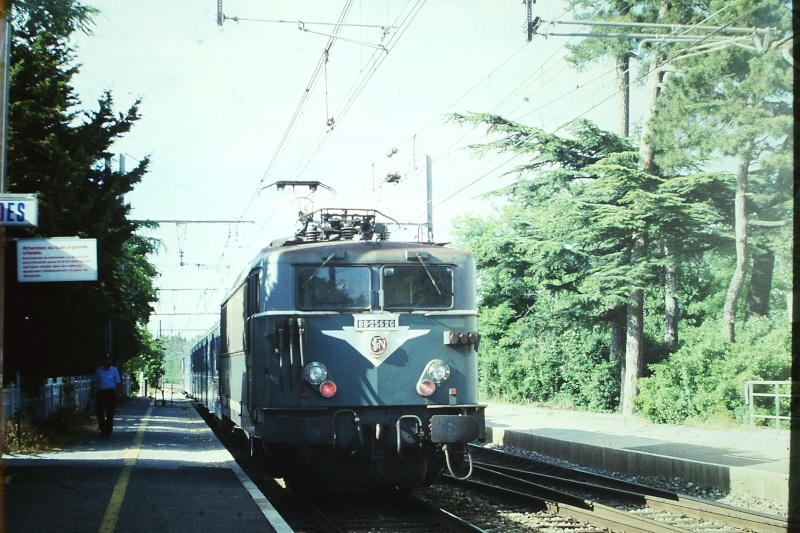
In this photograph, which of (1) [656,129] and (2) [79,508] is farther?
(1) [656,129]

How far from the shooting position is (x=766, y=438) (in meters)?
17.8

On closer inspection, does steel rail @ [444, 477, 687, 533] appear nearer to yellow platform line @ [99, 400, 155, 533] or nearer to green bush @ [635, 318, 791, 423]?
yellow platform line @ [99, 400, 155, 533]

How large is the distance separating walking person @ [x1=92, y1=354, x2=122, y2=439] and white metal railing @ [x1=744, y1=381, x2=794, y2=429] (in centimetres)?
1252

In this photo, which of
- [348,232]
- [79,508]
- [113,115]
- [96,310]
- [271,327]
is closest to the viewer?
[79,508]

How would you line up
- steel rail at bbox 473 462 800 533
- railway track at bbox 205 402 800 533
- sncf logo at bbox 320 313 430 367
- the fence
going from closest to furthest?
steel rail at bbox 473 462 800 533 → railway track at bbox 205 402 800 533 → sncf logo at bbox 320 313 430 367 → the fence

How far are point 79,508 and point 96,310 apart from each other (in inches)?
288

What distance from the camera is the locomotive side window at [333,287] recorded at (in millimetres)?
10898

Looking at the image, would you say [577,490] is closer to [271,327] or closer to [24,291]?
[271,327]

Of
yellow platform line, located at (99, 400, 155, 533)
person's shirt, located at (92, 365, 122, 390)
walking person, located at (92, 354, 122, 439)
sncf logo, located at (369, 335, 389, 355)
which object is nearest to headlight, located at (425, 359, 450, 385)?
sncf logo, located at (369, 335, 389, 355)

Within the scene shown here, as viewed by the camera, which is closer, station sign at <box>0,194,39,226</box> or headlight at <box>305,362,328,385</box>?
station sign at <box>0,194,39,226</box>

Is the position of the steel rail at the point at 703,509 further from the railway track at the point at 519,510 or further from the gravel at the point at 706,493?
the gravel at the point at 706,493

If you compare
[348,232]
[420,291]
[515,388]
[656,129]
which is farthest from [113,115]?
[515,388]

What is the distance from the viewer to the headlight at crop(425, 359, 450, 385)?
35.6 ft

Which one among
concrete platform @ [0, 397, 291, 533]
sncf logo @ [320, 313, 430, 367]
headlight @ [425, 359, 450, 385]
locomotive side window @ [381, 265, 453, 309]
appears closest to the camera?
concrete platform @ [0, 397, 291, 533]
